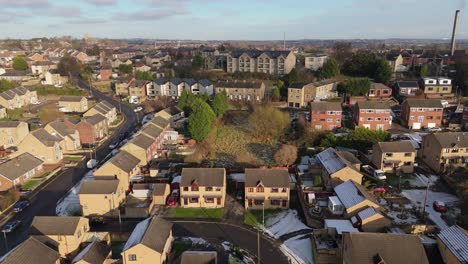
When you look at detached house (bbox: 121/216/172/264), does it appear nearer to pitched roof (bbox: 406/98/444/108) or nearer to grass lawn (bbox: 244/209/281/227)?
grass lawn (bbox: 244/209/281/227)

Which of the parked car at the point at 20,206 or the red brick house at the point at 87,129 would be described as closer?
the parked car at the point at 20,206

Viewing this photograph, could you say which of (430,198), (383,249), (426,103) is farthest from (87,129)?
(426,103)

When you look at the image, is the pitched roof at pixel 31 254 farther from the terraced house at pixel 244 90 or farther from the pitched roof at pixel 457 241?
the terraced house at pixel 244 90

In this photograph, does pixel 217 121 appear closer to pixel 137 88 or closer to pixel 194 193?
pixel 194 193

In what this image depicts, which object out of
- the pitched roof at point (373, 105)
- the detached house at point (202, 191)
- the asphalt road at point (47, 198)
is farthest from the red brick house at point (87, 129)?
the pitched roof at point (373, 105)

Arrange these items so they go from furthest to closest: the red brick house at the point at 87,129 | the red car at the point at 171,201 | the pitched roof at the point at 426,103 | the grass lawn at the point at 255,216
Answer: the pitched roof at the point at 426,103
the red brick house at the point at 87,129
the red car at the point at 171,201
the grass lawn at the point at 255,216
